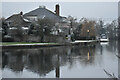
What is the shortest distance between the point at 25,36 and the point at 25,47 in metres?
11.1

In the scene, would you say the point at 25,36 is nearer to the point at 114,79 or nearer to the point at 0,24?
Result: the point at 0,24

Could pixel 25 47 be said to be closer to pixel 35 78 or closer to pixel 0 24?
pixel 0 24

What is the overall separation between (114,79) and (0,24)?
3595 cm

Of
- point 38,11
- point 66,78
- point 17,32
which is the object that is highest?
point 38,11

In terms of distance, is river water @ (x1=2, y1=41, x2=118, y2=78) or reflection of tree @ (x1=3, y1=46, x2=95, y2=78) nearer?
river water @ (x1=2, y1=41, x2=118, y2=78)

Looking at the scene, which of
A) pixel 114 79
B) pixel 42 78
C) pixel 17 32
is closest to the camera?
pixel 114 79

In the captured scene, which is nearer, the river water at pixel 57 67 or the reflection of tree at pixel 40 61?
the river water at pixel 57 67

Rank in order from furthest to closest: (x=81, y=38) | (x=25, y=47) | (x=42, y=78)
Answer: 1. (x=81, y=38)
2. (x=25, y=47)
3. (x=42, y=78)

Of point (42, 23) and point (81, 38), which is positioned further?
point (81, 38)

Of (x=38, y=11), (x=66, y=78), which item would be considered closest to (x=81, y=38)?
(x=38, y=11)

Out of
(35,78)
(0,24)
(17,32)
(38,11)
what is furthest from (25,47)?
(38,11)

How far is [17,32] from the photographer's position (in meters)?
40.2

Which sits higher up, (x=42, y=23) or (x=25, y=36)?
(x=42, y=23)

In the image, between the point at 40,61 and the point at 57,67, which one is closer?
the point at 57,67
